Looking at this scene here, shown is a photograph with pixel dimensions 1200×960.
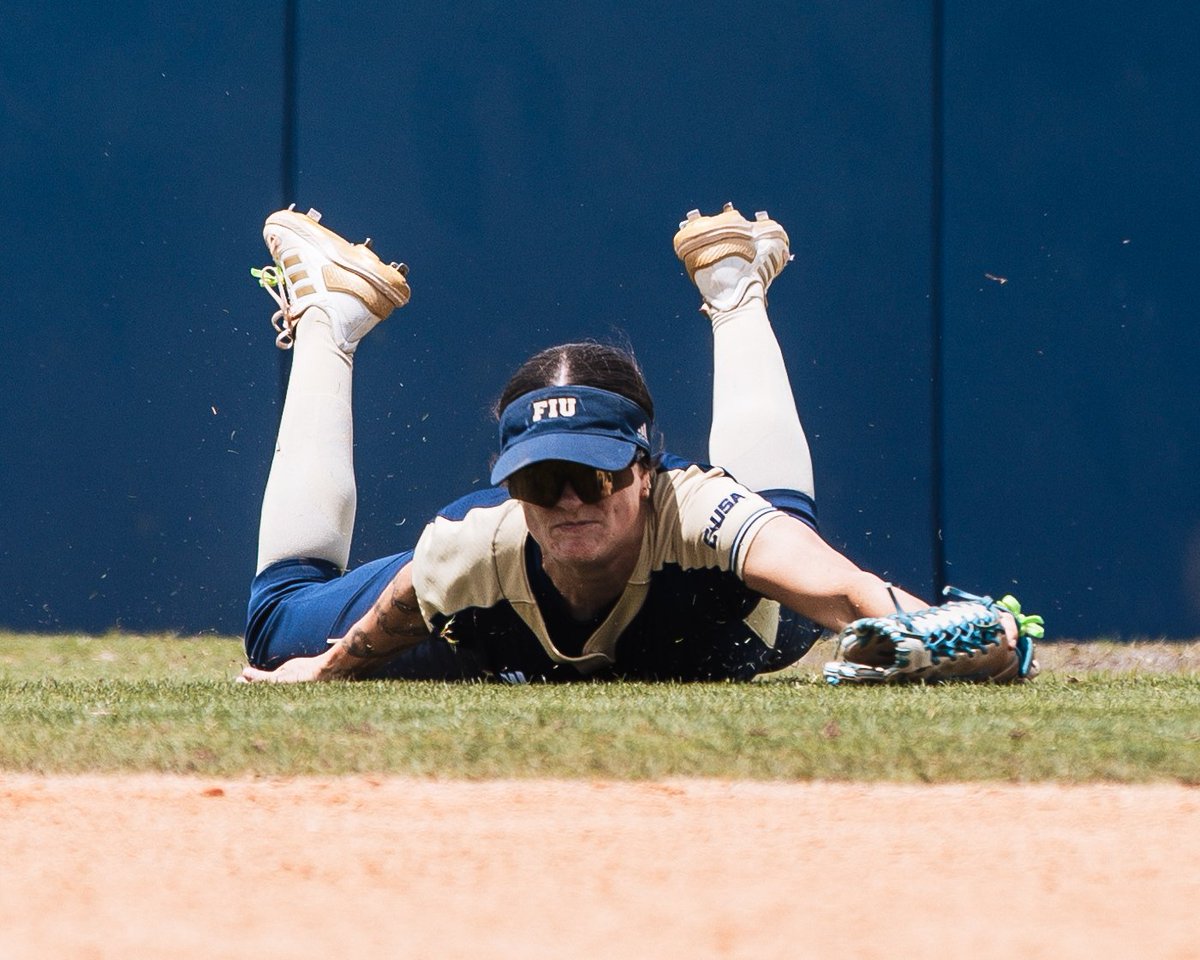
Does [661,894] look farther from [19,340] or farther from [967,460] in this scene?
[19,340]

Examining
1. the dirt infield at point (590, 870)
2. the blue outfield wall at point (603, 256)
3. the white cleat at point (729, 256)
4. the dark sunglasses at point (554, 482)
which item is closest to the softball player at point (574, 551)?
the dark sunglasses at point (554, 482)

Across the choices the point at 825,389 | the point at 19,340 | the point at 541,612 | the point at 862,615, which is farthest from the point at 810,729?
the point at 19,340

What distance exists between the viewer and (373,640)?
3.54 meters

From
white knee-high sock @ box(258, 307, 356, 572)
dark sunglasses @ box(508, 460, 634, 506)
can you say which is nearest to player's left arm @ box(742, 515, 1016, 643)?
dark sunglasses @ box(508, 460, 634, 506)

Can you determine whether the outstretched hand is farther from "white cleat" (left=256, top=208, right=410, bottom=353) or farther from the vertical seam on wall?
the vertical seam on wall

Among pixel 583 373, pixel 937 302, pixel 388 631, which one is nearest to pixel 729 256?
pixel 937 302

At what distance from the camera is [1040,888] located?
1583mm

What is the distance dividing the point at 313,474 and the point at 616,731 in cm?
187

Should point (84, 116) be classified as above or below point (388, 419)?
above

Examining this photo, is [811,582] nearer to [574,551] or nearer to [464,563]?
[574,551]

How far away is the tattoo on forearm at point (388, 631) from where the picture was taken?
11.3 ft

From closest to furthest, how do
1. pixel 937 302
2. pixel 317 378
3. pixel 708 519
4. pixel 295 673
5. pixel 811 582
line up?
1. pixel 811 582
2. pixel 708 519
3. pixel 295 673
4. pixel 317 378
5. pixel 937 302

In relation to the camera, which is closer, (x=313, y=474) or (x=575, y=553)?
(x=575, y=553)

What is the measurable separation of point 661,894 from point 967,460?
406 centimetres
